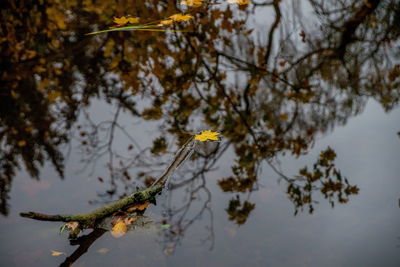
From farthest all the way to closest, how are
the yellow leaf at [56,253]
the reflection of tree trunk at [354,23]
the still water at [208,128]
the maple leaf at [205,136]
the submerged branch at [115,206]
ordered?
the reflection of tree trunk at [354,23]
the maple leaf at [205,136]
the still water at [208,128]
the yellow leaf at [56,253]
the submerged branch at [115,206]

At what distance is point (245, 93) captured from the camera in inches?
105

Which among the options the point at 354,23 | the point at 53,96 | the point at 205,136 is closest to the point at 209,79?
the point at 205,136

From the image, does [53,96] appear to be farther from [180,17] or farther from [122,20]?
[180,17]

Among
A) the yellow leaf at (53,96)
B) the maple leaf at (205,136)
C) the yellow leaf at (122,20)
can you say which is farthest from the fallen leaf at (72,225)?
the yellow leaf at (122,20)

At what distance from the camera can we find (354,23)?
3094 mm

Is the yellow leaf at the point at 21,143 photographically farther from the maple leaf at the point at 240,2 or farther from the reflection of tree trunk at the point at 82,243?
the maple leaf at the point at 240,2

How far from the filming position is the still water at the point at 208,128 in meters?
1.56

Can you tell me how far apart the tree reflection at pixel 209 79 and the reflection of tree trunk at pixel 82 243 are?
46 cm

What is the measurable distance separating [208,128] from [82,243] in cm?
116

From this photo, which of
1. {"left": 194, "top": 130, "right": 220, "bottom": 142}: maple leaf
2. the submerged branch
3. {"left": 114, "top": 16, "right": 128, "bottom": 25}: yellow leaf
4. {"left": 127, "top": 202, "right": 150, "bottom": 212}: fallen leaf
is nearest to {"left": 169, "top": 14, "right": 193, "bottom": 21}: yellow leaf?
{"left": 114, "top": 16, "right": 128, "bottom": 25}: yellow leaf

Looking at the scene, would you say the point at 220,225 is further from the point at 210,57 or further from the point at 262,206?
the point at 210,57

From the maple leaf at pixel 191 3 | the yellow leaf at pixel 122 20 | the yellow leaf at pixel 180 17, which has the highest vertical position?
the maple leaf at pixel 191 3

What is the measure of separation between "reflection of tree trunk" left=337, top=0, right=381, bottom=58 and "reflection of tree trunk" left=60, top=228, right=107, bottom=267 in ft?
9.40

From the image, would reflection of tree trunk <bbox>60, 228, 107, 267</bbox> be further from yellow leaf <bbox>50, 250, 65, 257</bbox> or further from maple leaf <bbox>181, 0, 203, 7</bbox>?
maple leaf <bbox>181, 0, 203, 7</bbox>
